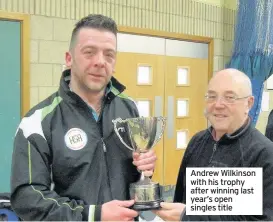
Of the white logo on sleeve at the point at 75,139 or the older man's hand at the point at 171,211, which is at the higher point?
the white logo on sleeve at the point at 75,139

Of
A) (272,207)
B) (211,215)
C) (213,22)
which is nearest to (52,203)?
(211,215)

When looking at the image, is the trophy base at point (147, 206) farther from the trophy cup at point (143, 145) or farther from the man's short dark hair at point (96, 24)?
the man's short dark hair at point (96, 24)

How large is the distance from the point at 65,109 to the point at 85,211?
360 millimetres

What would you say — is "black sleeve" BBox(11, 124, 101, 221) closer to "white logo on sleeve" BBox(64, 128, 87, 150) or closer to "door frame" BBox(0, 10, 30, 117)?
"white logo on sleeve" BBox(64, 128, 87, 150)

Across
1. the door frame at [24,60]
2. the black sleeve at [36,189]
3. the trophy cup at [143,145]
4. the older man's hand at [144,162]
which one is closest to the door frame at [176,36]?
the door frame at [24,60]

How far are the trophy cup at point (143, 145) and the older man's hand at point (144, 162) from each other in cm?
3

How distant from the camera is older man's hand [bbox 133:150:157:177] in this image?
1.57m

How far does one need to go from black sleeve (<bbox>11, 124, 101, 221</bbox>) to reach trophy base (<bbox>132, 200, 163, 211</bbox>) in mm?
151

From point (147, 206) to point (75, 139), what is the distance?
35 cm

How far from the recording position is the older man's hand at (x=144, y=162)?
1568 millimetres

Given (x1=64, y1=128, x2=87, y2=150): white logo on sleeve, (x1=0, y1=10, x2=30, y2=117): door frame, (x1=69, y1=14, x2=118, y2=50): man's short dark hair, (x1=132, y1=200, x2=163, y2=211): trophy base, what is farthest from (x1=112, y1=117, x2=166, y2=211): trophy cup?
(x1=0, y1=10, x2=30, y2=117): door frame

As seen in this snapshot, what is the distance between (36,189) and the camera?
1.42m

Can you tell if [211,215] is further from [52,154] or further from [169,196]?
[169,196]

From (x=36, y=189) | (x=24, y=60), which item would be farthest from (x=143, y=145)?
(x=24, y=60)
